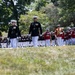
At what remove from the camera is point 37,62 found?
1199 centimetres

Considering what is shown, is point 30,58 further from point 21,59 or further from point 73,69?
point 73,69

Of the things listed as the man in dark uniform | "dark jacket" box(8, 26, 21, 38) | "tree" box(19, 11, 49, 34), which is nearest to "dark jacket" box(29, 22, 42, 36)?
the man in dark uniform

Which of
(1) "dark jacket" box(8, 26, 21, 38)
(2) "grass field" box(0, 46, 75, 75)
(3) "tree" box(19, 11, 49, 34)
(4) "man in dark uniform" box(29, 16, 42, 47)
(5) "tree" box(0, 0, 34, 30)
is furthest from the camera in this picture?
(3) "tree" box(19, 11, 49, 34)

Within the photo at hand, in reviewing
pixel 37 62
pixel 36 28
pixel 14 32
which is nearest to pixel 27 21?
pixel 36 28

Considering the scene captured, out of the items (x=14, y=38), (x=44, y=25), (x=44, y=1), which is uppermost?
(x=14, y=38)

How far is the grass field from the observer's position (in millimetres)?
11015

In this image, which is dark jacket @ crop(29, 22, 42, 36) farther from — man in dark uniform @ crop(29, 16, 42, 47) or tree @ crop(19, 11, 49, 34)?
tree @ crop(19, 11, 49, 34)

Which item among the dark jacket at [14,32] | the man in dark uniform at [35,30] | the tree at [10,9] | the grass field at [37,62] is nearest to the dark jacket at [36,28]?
the man in dark uniform at [35,30]

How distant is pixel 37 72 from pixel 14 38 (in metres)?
5.98

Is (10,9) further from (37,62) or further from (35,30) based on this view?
(37,62)

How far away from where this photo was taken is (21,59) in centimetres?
1202

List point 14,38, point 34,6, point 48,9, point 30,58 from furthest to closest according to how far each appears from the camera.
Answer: point 34,6, point 48,9, point 14,38, point 30,58

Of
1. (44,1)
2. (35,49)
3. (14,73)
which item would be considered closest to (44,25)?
(44,1)

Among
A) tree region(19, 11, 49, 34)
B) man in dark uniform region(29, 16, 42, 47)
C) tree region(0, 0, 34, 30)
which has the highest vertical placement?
man in dark uniform region(29, 16, 42, 47)
